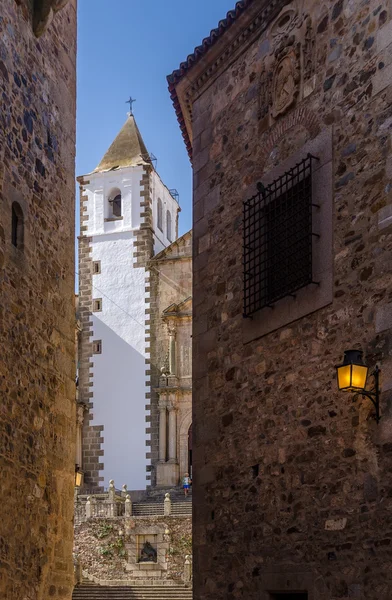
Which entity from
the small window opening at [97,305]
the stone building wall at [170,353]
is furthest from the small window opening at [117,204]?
the small window opening at [97,305]

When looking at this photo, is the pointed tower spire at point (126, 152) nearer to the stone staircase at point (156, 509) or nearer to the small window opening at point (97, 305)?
the small window opening at point (97, 305)

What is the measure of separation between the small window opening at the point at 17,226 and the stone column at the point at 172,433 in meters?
23.8

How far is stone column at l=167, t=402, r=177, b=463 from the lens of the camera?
116 ft

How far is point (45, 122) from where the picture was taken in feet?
42.9

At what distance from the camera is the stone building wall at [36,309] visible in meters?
11.4

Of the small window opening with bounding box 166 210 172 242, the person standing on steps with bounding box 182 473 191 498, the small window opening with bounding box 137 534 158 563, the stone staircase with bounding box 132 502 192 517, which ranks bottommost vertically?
the small window opening with bounding box 137 534 158 563

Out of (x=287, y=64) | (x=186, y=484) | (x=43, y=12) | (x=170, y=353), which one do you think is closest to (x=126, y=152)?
(x=170, y=353)

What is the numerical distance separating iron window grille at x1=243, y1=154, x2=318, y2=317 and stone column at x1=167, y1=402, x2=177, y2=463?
24.9 metres

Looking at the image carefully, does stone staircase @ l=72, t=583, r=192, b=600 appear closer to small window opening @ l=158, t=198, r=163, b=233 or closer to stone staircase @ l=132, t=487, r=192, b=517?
stone staircase @ l=132, t=487, r=192, b=517

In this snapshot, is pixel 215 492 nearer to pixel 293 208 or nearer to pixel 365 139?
pixel 293 208

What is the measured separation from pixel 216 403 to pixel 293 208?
2.23 metres

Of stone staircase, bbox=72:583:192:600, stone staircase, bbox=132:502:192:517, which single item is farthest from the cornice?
stone staircase, bbox=132:502:192:517

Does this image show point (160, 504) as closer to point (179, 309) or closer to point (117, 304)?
point (179, 309)

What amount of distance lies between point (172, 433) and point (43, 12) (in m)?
24.0
